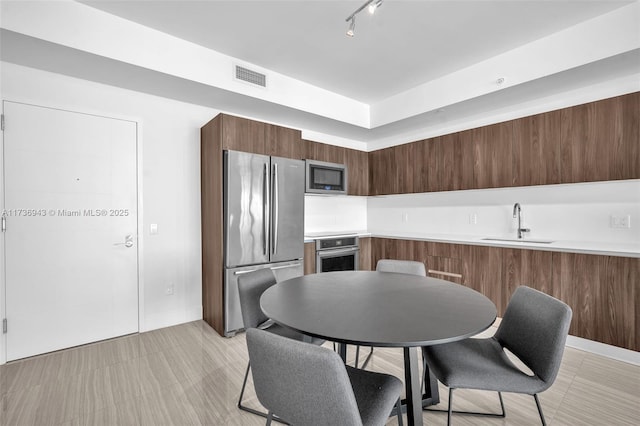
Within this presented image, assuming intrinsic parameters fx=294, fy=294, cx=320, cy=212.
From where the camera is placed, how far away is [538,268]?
280 centimetres

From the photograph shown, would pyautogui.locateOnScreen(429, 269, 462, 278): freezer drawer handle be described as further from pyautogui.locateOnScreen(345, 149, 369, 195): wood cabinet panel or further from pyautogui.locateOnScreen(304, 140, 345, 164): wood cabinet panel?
pyautogui.locateOnScreen(304, 140, 345, 164): wood cabinet panel

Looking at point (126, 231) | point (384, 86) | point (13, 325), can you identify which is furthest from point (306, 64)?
point (13, 325)

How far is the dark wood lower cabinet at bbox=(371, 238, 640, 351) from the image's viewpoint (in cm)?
237

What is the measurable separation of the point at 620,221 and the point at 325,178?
310 centimetres

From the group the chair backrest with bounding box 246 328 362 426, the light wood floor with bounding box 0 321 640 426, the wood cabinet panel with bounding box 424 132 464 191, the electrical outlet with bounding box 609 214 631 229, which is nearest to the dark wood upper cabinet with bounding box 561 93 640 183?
the electrical outlet with bounding box 609 214 631 229

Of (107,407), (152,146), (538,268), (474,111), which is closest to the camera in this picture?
(107,407)

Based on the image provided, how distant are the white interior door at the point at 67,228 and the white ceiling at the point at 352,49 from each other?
0.56m

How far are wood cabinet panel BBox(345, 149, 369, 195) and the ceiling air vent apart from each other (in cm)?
170

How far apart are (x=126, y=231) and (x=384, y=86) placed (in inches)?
134

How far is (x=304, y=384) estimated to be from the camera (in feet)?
3.09

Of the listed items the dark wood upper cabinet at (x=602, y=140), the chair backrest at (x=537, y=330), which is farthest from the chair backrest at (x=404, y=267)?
the dark wood upper cabinet at (x=602, y=140)

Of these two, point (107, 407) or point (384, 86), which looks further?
point (384, 86)

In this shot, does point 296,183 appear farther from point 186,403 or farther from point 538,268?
point 538,268

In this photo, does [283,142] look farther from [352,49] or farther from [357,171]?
[357,171]
